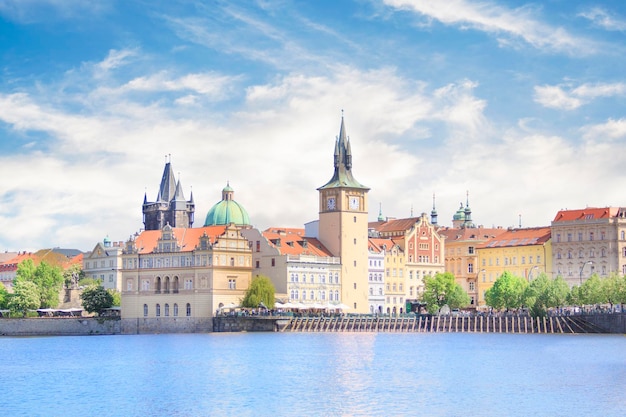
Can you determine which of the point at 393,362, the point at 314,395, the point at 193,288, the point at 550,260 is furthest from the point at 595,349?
the point at 550,260

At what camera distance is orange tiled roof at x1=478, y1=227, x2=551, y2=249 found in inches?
6142

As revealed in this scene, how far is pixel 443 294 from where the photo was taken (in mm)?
138625

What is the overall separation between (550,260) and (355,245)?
2807 cm

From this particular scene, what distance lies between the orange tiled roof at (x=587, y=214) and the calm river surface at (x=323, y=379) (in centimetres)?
4815

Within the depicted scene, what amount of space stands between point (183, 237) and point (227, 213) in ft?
50.9

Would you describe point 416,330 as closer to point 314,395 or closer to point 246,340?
point 246,340

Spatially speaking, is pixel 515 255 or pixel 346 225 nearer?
pixel 346 225

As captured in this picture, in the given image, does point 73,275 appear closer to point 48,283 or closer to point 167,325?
point 48,283

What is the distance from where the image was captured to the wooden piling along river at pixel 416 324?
120 m

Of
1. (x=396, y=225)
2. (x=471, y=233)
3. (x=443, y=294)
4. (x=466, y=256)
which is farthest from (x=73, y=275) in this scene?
(x=471, y=233)

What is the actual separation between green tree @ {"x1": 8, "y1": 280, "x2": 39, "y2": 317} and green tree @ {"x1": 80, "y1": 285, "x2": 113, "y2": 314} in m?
5.64

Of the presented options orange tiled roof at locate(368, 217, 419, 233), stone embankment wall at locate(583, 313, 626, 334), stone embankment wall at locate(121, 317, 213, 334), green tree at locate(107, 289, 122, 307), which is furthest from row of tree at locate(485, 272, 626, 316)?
green tree at locate(107, 289, 122, 307)

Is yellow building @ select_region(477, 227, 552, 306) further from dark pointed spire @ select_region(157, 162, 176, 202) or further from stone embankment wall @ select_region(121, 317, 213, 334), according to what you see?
dark pointed spire @ select_region(157, 162, 176, 202)

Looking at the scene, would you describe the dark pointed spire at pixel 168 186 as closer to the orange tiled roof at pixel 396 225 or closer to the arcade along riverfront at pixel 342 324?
the orange tiled roof at pixel 396 225
